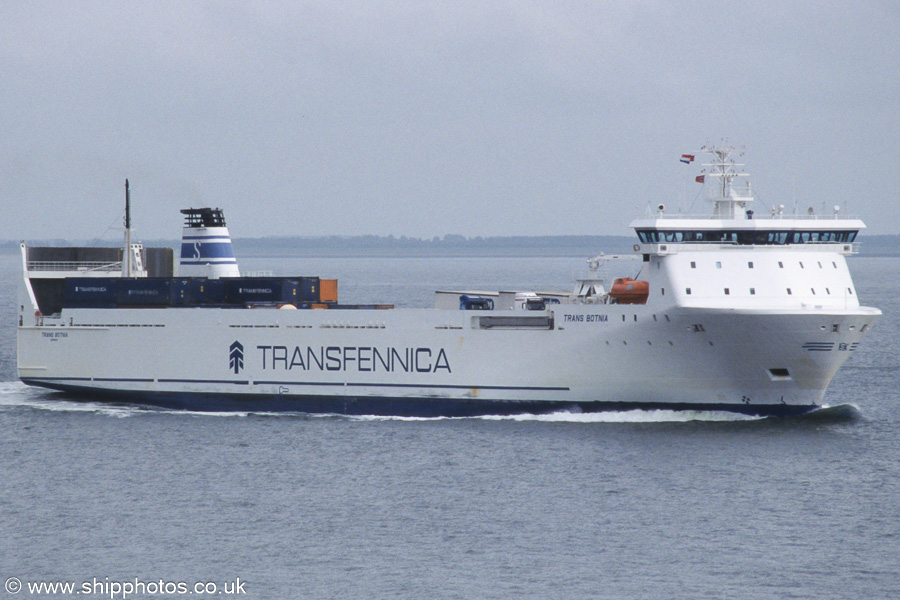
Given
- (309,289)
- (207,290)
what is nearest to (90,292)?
(207,290)

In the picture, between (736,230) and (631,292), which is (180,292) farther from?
(736,230)

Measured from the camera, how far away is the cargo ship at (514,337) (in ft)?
96.4

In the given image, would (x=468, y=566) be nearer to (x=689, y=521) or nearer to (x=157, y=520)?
(x=689, y=521)

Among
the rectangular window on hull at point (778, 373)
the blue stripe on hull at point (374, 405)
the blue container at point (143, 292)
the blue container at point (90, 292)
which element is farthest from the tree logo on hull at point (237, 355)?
the rectangular window on hull at point (778, 373)

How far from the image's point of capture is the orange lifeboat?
1214 inches

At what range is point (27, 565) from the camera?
2039 cm

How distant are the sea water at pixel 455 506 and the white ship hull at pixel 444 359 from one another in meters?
0.77

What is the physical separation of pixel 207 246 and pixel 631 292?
16734mm

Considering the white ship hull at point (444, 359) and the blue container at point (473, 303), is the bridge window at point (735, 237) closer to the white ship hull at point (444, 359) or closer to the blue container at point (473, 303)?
the white ship hull at point (444, 359)

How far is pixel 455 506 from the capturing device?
924 inches

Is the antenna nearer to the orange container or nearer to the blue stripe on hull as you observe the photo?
the blue stripe on hull

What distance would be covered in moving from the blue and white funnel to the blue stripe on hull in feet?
21.0

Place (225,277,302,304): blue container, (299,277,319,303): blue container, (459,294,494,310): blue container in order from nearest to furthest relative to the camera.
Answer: (459,294,494,310): blue container, (225,277,302,304): blue container, (299,277,319,303): blue container

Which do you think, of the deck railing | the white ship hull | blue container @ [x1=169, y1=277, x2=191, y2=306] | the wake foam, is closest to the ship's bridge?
the white ship hull
